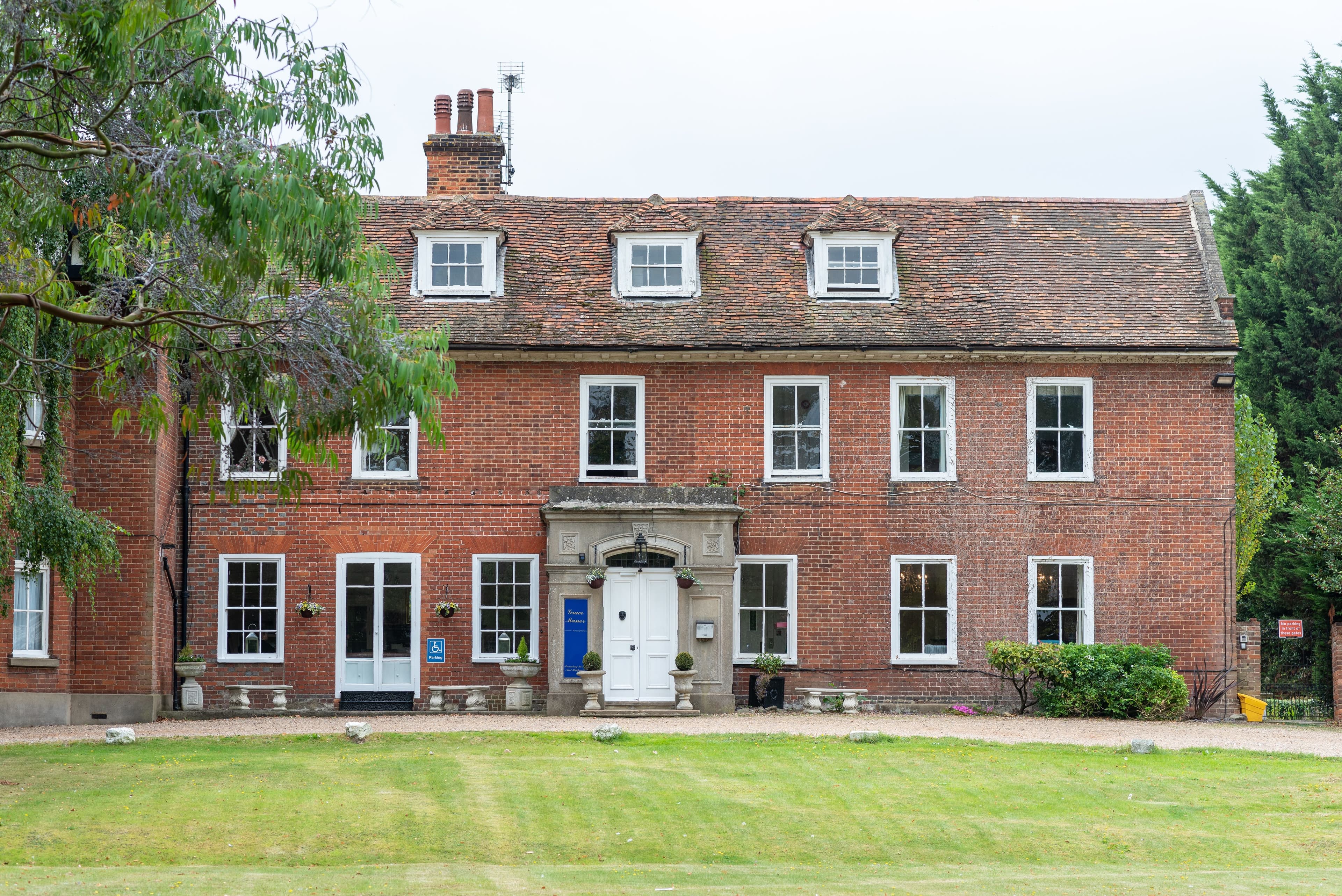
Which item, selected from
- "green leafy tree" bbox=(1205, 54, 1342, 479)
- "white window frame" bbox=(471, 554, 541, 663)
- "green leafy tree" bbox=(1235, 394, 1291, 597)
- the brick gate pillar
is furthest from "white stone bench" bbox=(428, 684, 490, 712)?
"green leafy tree" bbox=(1205, 54, 1342, 479)

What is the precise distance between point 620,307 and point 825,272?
349cm

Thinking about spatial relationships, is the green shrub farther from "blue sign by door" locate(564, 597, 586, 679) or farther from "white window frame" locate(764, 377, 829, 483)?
"blue sign by door" locate(564, 597, 586, 679)

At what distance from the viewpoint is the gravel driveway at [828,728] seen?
19.9 metres

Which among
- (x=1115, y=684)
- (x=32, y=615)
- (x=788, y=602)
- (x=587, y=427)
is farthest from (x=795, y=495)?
(x=32, y=615)

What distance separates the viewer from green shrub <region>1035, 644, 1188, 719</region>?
74.7 feet

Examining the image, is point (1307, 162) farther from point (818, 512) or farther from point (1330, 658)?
point (818, 512)

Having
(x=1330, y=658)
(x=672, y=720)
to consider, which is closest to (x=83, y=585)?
(x=672, y=720)

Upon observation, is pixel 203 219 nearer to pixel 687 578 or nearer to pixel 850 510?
pixel 687 578

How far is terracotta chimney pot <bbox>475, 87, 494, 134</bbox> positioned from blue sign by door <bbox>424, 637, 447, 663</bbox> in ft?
33.2

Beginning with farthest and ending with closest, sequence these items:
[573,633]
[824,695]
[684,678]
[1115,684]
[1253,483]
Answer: [1253,483]
[824,695]
[573,633]
[1115,684]
[684,678]

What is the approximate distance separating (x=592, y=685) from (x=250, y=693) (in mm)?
5484

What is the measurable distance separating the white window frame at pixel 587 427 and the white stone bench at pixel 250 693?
5766 mm

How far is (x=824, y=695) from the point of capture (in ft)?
77.8

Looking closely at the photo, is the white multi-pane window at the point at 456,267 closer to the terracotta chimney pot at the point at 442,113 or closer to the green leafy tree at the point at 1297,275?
the terracotta chimney pot at the point at 442,113
